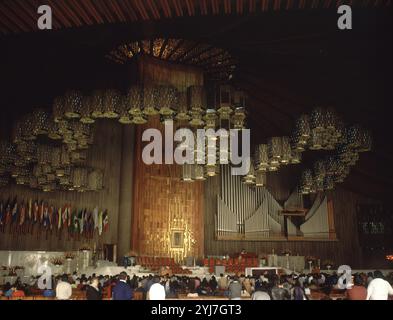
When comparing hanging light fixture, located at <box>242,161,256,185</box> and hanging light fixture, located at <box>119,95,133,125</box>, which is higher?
hanging light fixture, located at <box>119,95,133,125</box>

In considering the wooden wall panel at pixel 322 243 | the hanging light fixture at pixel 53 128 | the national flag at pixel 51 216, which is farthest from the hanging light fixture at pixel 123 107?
the wooden wall panel at pixel 322 243

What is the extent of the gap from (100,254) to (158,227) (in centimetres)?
303

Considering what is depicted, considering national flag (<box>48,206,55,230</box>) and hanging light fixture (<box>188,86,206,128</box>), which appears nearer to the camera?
hanging light fixture (<box>188,86,206,128</box>)

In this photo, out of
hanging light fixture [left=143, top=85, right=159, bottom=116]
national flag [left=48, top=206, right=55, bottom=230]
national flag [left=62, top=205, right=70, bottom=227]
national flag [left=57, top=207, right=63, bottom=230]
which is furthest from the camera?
national flag [left=62, top=205, right=70, bottom=227]

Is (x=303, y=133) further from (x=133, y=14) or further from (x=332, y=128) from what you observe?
(x=133, y=14)

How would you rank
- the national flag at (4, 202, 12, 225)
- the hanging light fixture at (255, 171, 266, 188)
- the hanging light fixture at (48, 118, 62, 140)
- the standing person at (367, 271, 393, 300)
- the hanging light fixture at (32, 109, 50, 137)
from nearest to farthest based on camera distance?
A: the standing person at (367, 271, 393, 300) < the hanging light fixture at (32, 109, 50, 137) < the hanging light fixture at (48, 118, 62, 140) < the national flag at (4, 202, 12, 225) < the hanging light fixture at (255, 171, 266, 188)

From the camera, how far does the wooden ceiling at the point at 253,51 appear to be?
7816mm

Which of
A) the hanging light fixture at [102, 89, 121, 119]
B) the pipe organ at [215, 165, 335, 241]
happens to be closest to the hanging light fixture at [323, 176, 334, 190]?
the pipe organ at [215, 165, 335, 241]

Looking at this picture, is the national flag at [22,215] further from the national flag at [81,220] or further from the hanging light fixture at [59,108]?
the hanging light fixture at [59,108]

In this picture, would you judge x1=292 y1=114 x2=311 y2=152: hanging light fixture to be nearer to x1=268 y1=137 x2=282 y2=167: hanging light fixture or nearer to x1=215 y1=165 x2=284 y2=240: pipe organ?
x1=268 y1=137 x2=282 y2=167: hanging light fixture

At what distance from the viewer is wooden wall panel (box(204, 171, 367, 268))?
2298cm

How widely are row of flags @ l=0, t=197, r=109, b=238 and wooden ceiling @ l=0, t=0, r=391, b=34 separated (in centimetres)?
1218

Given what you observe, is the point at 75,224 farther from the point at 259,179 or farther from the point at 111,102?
the point at 259,179

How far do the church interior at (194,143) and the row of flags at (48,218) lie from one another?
0.06m
